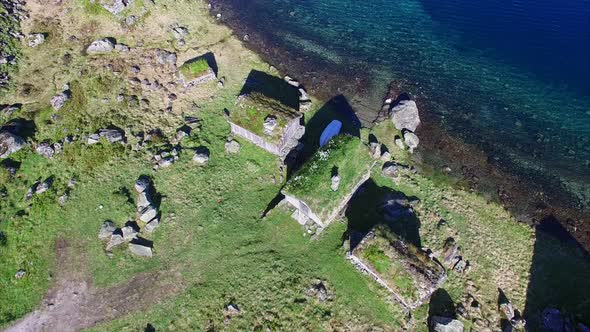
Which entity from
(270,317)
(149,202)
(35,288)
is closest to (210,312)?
(270,317)

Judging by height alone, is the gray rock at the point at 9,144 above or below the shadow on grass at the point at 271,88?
below

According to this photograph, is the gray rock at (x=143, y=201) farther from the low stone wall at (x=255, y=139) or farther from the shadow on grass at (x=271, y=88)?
the shadow on grass at (x=271, y=88)

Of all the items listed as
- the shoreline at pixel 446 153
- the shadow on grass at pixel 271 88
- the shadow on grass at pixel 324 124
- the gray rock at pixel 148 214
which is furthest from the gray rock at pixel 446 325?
the shadow on grass at pixel 271 88

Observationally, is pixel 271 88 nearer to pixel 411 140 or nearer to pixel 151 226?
pixel 411 140

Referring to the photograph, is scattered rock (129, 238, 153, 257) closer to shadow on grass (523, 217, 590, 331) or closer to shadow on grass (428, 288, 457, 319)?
shadow on grass (428, 288, 457, 319)

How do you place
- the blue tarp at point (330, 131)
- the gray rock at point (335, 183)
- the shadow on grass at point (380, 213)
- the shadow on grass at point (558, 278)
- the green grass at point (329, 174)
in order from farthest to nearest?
the blue tarp at point (330, 131)
the shadow on grass at point (380, 213)
the gray rock at point (335, 183)
the green grass at point (329, 174)
the shadow on grass at point (558, 278)

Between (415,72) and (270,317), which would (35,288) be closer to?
(270,317)

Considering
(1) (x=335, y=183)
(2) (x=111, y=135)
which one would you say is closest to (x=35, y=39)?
(2) (x=111, y=135)
